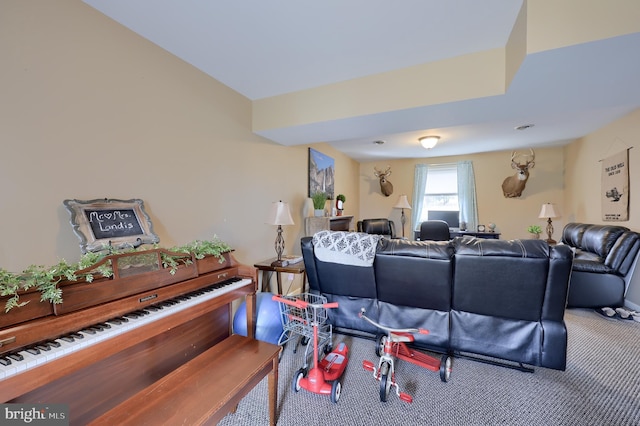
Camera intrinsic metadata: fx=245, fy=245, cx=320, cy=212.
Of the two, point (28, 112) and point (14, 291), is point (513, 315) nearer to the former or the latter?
point (14, 291)

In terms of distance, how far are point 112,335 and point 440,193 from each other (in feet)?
20.4

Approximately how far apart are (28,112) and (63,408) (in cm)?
143

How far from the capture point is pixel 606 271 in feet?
9.51

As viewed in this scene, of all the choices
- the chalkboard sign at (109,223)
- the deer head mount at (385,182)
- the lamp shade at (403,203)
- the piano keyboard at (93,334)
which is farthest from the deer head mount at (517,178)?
the chalkboard sign at (109,223)

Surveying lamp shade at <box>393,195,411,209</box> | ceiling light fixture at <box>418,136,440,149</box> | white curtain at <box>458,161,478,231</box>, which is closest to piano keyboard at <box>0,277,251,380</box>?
ceiling light fixture at <box>418,136,440,149</box>

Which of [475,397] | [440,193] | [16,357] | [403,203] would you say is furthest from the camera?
[440,193]

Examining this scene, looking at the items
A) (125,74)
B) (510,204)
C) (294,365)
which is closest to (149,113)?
(125,74)

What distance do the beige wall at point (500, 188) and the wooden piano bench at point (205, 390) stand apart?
213 inches

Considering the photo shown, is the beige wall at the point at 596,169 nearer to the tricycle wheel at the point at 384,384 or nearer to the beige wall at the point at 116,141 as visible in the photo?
the beige wall at the point at 116,141

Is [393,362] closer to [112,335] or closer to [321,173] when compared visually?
[112,335]

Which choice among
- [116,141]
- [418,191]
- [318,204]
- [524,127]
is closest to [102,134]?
[116,141]

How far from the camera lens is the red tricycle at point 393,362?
1.58 meters

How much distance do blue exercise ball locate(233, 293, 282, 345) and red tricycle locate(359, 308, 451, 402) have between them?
77cm

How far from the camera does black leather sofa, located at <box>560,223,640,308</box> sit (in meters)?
2.80
